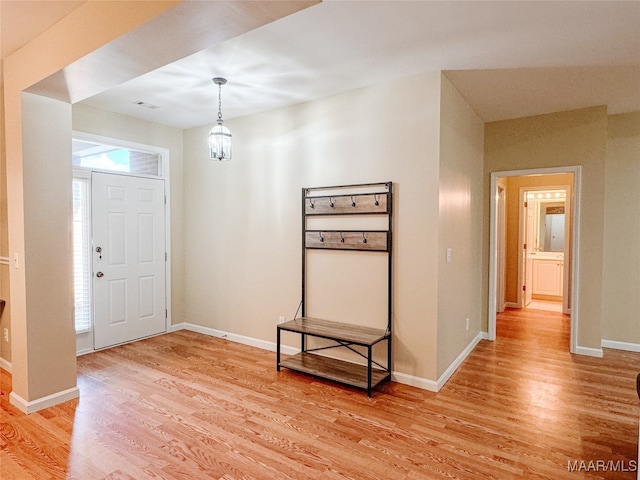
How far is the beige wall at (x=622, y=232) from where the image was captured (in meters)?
4.27

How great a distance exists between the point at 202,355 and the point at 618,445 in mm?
3649

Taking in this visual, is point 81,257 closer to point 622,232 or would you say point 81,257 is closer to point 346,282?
point 346,282

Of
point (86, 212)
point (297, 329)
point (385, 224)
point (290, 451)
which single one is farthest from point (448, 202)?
point (86, 212)

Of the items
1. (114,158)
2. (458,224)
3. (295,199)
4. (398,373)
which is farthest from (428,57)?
(114,158)

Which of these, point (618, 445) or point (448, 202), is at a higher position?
point (448, 202)

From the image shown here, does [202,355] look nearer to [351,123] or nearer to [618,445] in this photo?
[351,123]

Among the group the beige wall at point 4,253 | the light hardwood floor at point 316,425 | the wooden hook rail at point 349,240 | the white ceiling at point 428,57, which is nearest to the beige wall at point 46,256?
the light hardwood floor at point 316,425

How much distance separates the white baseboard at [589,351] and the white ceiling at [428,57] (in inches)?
105

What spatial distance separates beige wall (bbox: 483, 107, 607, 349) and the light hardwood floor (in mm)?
577

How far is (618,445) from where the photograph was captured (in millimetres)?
2385

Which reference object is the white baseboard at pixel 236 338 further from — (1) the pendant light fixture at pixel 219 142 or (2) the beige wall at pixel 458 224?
(1) the pendant light fixture at pixel 219 142

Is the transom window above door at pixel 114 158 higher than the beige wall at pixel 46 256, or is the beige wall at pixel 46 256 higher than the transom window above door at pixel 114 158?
the transom window above door at pixel 114 158

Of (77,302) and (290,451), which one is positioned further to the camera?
(77,302)

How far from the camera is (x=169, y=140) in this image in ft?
16.3
